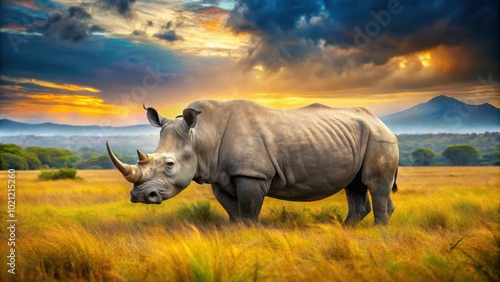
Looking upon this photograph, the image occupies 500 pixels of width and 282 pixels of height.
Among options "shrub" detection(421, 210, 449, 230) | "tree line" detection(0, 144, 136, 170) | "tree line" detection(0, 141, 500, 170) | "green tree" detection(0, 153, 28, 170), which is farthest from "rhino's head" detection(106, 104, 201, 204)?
"tree line" detection(0, 141, 500, 170)

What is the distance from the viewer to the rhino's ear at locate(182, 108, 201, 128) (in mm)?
8150

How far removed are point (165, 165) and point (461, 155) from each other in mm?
53030

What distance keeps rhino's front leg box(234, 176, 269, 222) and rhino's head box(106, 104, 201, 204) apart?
30.6 inches

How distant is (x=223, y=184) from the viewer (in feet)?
28.5

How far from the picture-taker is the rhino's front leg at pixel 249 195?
8383 millimetres

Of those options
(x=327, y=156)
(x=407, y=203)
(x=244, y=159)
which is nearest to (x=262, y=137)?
(x=244, y=159)

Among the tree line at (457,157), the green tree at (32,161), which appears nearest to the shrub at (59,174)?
the green tree at (32,161)

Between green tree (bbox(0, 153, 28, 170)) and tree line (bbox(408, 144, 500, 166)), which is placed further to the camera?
tree line (bbox(408, 144, 500, 166))

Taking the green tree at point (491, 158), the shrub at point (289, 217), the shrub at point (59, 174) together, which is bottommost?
the green tree at point (491, 158)

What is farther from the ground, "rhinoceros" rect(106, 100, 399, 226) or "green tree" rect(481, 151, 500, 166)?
"rhinoceros" rect(106, 100, 399, 226)

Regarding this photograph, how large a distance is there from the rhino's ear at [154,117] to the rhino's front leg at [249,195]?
5.01 feet

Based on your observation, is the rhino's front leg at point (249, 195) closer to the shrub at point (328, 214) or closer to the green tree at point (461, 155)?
the shrub at point (328, 214)

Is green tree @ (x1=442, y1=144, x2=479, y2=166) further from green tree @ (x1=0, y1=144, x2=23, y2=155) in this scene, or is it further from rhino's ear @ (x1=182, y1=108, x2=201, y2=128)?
rhino's ear @ (x1=182, y1=108, x2=201, y2=128)

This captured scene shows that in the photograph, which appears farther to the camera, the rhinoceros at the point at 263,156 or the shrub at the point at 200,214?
the shrub at the point at 200,214
